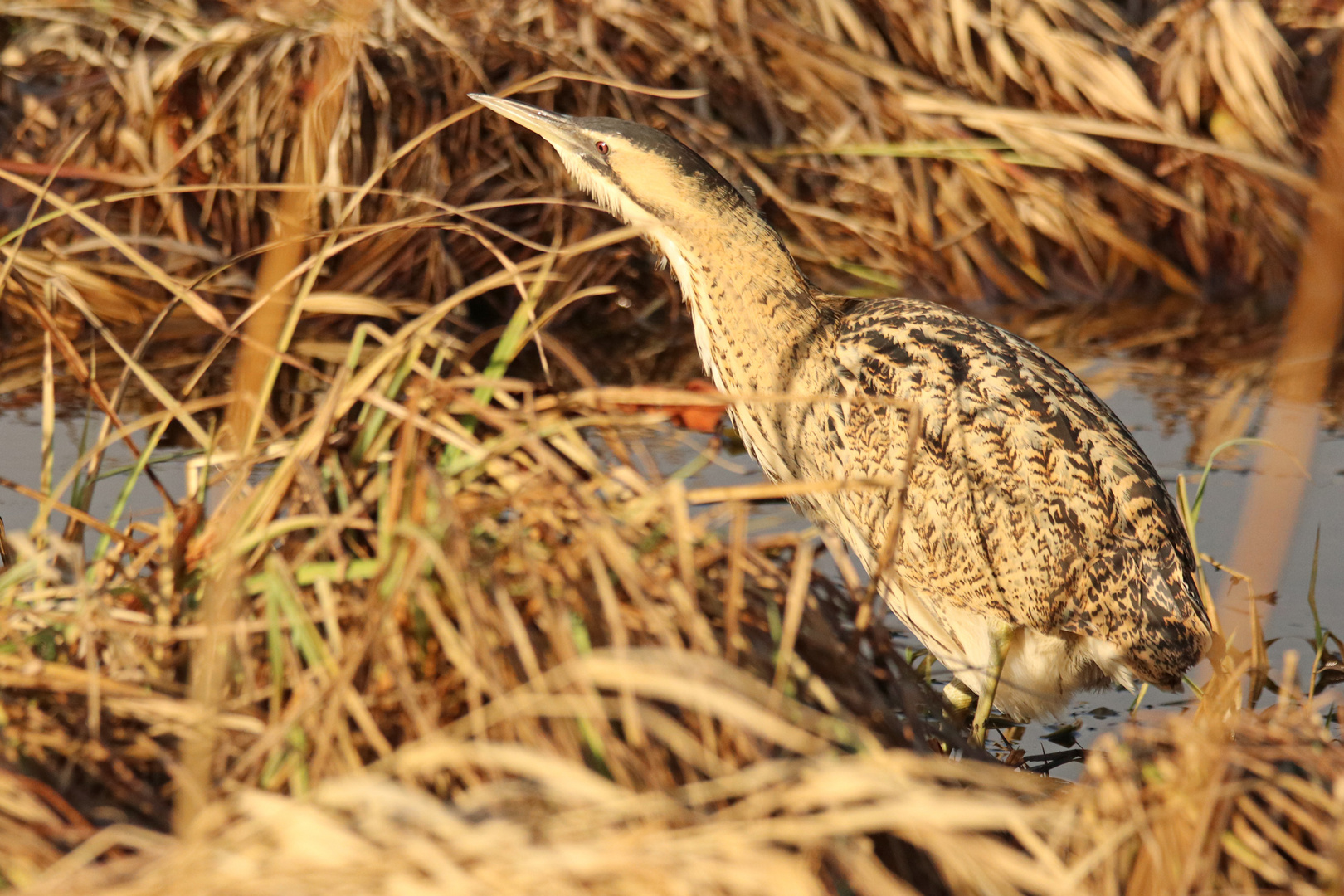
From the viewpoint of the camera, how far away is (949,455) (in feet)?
8.69

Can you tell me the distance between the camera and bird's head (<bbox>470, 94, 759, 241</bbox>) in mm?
2754

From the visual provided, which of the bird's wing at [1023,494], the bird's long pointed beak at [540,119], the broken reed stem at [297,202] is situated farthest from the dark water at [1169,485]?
the bird's long pointed beak at [540,119]

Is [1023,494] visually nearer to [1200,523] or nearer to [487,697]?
[1200,523]

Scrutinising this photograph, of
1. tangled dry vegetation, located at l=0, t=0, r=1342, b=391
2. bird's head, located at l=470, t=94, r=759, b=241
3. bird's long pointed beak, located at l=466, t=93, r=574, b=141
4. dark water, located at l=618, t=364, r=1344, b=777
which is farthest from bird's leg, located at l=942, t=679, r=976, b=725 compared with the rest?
tangled dry vegetation, located at l=0, t=0, r=1342, b=391

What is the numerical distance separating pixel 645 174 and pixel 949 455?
2.44 ft

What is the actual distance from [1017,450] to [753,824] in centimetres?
146

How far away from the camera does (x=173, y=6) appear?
4539mm

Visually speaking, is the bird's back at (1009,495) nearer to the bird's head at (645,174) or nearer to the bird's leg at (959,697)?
the bird's leg at (959,697)

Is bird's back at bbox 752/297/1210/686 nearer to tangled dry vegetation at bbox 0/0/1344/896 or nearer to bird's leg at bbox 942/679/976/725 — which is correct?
bird's leg at bbox 942/679/976/725

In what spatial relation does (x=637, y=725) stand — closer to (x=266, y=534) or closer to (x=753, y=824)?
(x=753, y=824)

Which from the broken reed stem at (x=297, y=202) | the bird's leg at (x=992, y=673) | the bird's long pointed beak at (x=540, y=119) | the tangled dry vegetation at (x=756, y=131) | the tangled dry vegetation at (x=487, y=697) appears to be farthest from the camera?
the tangled dry vegetation at (x=756, y=131)

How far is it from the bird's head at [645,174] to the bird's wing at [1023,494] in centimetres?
39

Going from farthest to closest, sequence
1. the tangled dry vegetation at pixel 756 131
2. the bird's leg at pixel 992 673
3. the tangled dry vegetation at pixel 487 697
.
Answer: the tangled dry vegetation at pixel 756 131 → the bird's leg at pixel 992 673 → the tangled dry vegetation at pixel 487 697

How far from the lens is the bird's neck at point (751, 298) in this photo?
9.11 ft
